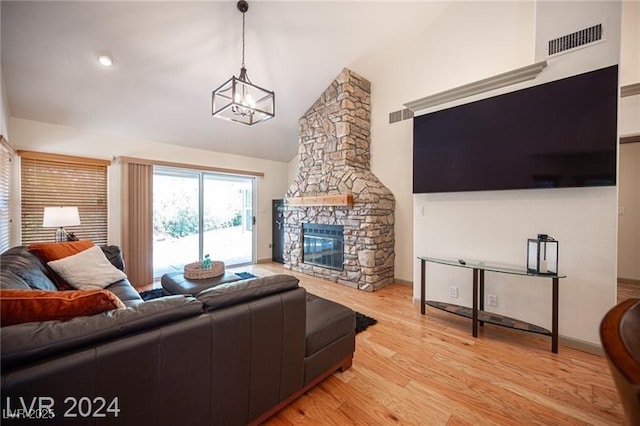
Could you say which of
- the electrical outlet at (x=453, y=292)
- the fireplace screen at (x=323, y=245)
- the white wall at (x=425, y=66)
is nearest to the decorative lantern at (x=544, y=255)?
the electrical outlet at (x=453, y=292)

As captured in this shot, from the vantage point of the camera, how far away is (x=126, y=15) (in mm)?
2676

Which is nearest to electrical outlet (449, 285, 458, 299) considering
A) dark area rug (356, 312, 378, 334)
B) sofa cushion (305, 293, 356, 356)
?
dark area rug (356, 312, 378, 334)

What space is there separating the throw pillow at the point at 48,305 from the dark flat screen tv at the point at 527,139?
10.3 ft

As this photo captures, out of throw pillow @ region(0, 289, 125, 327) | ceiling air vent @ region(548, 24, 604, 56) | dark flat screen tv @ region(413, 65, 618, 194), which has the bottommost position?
throw pillow @ region(0, 289, 125, 327)

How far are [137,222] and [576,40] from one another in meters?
5.93

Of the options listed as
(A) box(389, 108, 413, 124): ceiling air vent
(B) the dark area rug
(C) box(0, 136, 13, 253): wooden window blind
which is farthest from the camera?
(A) box(389, 108, 413, 124): ceiling air vent

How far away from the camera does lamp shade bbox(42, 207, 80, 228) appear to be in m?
3.02

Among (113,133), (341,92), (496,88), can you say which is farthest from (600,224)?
(113,133)

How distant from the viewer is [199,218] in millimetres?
5098

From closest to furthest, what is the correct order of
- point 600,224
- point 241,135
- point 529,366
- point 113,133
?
point 529,366
point 600,224
point 113,133
point 241,135

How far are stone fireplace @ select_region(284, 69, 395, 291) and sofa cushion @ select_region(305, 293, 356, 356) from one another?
80.7 inches

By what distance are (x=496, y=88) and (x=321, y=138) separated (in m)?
2.73

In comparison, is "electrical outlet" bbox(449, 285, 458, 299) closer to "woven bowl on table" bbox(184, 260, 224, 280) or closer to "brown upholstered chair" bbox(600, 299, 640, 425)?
"brown upholstered chair" bbox(600, 299, 640, 425)

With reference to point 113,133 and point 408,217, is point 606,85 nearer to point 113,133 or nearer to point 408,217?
point 408,217
